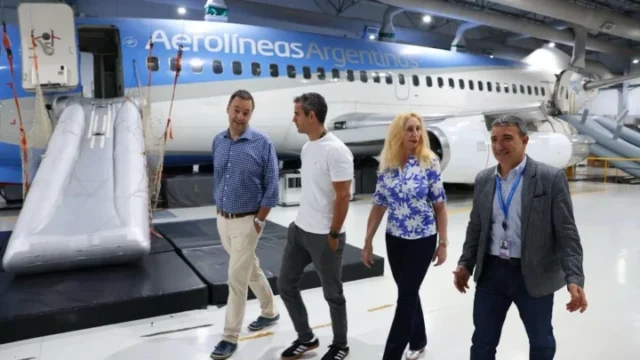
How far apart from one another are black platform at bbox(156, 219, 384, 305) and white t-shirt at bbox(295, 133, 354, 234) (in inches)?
57.8

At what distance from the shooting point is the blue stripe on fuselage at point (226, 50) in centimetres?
761

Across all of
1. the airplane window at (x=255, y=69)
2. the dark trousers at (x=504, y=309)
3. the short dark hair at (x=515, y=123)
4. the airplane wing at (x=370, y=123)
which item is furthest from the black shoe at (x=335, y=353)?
the airplane window at (x=255, y=69)

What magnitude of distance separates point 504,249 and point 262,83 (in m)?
7.24

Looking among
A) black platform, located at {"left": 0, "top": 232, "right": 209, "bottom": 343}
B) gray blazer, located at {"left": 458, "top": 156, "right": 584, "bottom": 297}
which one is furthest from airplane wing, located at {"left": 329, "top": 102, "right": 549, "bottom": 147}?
gray blazer, located at {"left": 458, "top": 156, "right": 584, "bottom": 297}

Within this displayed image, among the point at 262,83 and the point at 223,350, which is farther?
the point at 262,83

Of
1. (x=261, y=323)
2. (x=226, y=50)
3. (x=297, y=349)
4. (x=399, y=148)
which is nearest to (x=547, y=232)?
(x=399, y=148)

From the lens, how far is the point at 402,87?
35.6ft

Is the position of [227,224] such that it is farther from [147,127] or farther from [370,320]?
[147,127]

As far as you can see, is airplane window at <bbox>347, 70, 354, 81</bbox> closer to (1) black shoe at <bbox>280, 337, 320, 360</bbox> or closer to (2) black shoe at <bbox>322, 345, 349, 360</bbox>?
(1) black shoe at <bbox>280, 337, 320, 360</bbox>

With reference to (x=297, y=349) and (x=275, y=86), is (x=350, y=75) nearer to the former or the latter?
(x=275, y=86)

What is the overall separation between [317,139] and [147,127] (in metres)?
4.69

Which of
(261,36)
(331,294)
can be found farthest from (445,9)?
(331,294)

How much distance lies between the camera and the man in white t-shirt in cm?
262

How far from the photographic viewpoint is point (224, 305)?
3807 millimetres
